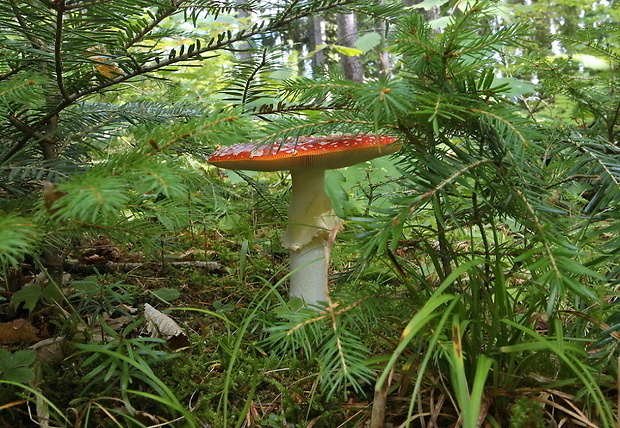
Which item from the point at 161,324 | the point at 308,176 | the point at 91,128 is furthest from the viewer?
the point at 308,176

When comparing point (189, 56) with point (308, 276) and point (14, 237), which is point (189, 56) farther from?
point (308, 276)

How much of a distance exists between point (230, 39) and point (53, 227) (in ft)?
2.28

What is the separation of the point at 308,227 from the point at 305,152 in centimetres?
50

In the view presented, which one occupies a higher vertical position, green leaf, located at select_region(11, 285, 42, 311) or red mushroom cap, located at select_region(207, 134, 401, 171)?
red mushroom cap, located at select_region(207, 134, 401, 171)

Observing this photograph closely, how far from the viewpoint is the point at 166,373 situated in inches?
58.2

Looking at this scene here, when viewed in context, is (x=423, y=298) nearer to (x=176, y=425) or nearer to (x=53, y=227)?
(x=176, y=425)

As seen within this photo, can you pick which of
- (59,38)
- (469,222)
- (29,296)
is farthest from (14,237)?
(469,222)

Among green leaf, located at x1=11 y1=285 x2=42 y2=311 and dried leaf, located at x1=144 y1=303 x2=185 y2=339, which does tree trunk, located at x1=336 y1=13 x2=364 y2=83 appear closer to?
dried leaf, located at x1=144 y1=303 x2=185 y2=339

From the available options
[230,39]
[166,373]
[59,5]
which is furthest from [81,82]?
[166,373]

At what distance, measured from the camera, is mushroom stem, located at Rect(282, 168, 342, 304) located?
1.91m

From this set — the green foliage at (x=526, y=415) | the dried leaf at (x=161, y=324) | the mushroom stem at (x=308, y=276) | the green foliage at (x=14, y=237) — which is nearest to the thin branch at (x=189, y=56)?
the green foliage at (x=14, y=237)

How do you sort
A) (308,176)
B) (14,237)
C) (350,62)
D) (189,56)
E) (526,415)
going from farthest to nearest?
(350,62) → (308,176) → (189,56) → (526,415) → (14,237)

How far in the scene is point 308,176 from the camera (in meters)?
1.89

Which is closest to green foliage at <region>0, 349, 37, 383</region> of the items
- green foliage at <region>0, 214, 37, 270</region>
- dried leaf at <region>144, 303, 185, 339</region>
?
dried leaf at <region>144, 303, 185, 339</region>
